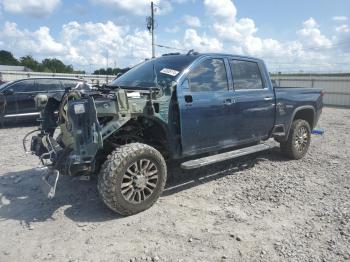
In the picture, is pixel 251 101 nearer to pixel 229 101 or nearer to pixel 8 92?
pixel 229 101

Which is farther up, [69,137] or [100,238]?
[69,137]

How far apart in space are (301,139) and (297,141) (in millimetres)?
138

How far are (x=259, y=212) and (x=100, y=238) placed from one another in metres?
1.98

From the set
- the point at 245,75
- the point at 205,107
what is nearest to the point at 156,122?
the point at 205,107

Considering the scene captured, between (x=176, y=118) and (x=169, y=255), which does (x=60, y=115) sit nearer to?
(x=176, y=118)

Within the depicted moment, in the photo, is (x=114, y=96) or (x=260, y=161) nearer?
(x=114, y=96)

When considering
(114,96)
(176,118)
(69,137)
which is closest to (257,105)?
(176,118)

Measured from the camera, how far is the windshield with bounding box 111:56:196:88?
486cm

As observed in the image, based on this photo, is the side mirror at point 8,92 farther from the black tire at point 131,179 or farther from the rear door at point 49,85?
the black tire at point 131,179

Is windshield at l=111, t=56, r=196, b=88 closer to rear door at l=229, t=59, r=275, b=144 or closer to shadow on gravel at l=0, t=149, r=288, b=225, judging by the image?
rear door at l=229, t=59, r=275, b=144

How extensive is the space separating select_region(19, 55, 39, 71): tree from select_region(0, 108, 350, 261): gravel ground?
74.0m

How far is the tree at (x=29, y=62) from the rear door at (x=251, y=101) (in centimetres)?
7382

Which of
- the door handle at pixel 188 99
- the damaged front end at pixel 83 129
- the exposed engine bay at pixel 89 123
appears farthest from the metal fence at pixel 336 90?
the damaged front end at pixel 83 129

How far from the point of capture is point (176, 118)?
4660mm
